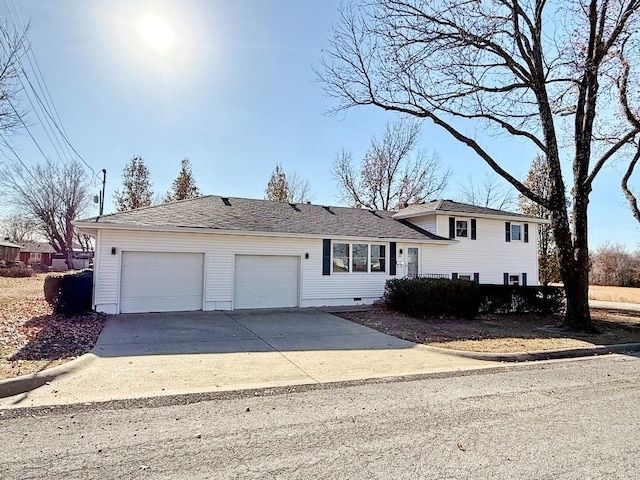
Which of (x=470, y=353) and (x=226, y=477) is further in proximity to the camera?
(x=470, y=353)

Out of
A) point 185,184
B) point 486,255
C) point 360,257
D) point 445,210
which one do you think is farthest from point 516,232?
point 185,184

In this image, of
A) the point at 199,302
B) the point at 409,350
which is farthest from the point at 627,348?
the point at 199,302

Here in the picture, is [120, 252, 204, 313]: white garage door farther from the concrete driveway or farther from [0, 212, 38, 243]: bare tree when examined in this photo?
[0, 212, 38, 243]: bare tree

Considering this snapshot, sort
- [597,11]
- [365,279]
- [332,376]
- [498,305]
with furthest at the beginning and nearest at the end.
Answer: [365,279] < [498,305] < [597,11] < [332,376]

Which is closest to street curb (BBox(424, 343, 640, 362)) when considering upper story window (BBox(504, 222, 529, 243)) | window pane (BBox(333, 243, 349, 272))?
window pane (BBox(333, 243, 349, 272))

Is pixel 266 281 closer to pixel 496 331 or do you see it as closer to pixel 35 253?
pixel 496 331

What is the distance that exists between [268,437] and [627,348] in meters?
9.17

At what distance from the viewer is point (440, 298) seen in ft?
42.7

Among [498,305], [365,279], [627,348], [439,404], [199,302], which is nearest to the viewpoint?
[439,404]

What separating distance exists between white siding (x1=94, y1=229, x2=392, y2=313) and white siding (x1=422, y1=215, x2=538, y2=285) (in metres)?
3.33

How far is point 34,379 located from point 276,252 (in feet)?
30.8

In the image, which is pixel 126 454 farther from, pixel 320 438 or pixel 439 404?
pixel 439 404

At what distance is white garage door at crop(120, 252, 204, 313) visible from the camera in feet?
40.3

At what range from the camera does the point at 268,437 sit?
3.84 metres
